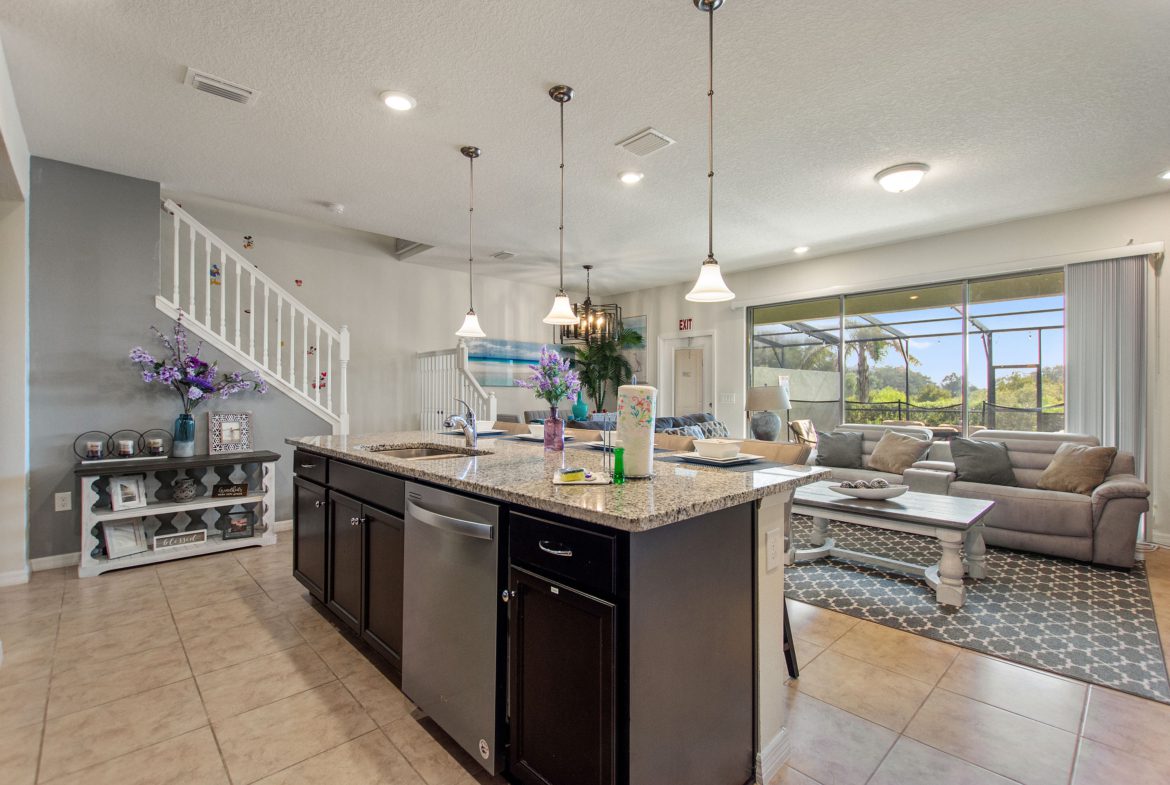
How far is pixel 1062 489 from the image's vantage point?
3859 millimetres

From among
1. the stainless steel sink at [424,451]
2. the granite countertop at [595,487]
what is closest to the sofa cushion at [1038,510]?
the granite countertop at [595,487]

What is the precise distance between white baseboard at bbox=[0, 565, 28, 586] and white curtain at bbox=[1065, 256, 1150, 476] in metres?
7.69

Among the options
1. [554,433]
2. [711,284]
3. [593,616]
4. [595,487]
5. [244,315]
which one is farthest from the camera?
[244,315]

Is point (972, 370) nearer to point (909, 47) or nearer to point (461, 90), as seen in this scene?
point (909, 47)

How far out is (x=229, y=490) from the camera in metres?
3.97

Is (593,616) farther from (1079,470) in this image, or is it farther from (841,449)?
(841,449)

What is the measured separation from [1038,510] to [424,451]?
4.18 m

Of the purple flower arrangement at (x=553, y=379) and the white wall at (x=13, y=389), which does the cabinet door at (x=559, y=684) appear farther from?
the white wall at (x=13, y=389)

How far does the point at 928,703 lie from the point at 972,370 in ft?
13.9

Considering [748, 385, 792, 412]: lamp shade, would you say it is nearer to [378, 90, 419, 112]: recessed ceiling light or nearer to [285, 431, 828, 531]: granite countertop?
[285, 431, 828, 531]: granite countertop

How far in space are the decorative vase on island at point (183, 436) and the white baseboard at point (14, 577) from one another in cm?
101

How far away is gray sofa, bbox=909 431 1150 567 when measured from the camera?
3457mm

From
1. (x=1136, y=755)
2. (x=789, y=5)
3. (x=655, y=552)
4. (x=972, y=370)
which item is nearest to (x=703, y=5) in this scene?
(x=789, y=5)

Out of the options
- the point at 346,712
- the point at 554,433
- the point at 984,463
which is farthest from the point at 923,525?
the point at 346,712
